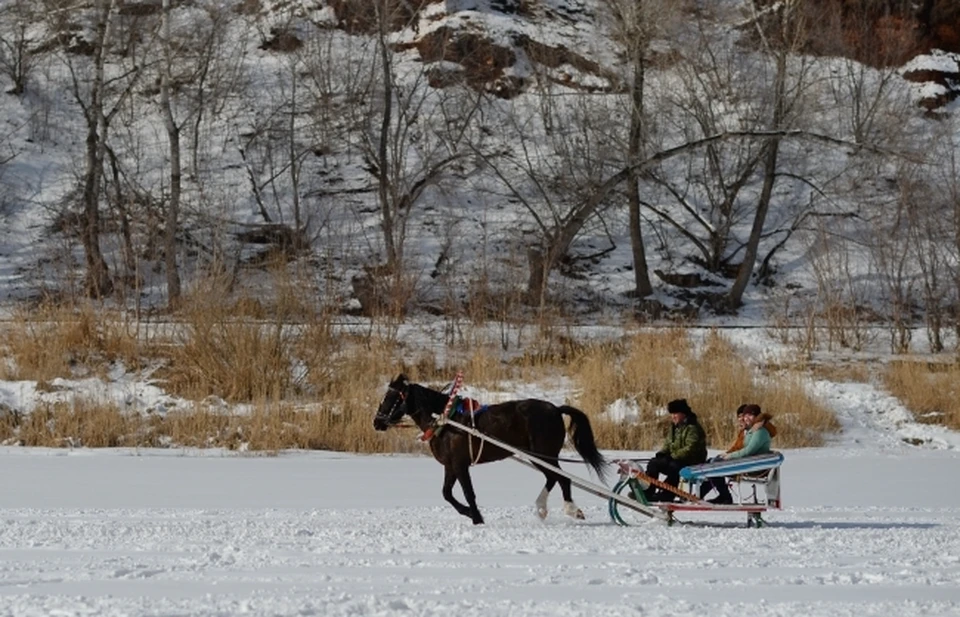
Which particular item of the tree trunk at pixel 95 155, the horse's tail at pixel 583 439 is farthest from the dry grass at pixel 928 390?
the tree trunk at pixel 95 155

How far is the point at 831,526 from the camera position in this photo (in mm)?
8617

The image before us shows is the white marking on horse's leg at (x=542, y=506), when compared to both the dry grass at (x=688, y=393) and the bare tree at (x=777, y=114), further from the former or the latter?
the bare tree at (x=777, y=114)

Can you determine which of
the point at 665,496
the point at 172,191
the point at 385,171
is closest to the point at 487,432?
the point at 665,496

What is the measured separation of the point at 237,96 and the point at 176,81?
4.40 metres

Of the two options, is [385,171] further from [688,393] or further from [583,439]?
[583,439]

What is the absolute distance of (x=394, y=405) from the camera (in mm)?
9109

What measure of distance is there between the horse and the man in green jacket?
515 millimetres

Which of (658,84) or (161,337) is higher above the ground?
(658,84)

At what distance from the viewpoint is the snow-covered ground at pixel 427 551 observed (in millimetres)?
5582

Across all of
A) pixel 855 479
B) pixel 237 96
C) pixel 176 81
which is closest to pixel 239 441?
pixel 855 479

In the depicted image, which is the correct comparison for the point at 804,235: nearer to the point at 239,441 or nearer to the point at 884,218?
the point at 884,218

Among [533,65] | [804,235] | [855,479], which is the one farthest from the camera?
[533,65]

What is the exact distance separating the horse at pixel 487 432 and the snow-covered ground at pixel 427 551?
0.36 metres

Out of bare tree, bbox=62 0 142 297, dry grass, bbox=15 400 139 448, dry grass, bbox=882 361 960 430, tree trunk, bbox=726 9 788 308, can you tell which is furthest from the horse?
tree trunk, bbox=726 9 788 308
